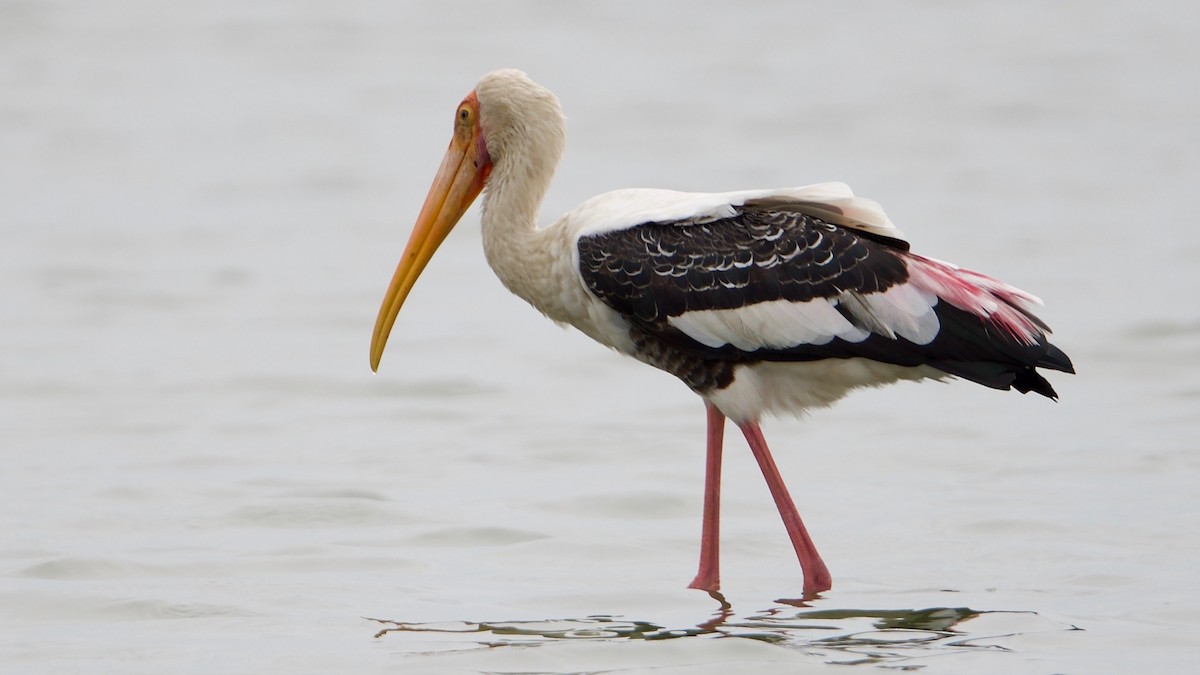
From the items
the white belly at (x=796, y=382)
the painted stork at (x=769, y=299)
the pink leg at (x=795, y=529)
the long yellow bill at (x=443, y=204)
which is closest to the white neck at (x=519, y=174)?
the painted stork at (x=769, y=299)

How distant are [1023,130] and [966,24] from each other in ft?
19.8

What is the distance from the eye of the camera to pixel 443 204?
373 inches

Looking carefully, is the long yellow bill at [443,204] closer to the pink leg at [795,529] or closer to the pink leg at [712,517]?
the pink leg at [712,517]

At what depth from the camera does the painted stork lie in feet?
27.4

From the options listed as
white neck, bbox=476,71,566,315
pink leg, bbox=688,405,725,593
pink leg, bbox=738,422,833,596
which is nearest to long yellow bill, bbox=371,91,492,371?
white neck, bbox=476,71,566,315

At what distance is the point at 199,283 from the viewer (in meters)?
19.0

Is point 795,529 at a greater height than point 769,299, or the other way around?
point 769,299

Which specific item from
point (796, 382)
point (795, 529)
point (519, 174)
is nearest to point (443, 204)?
point (519, 174)

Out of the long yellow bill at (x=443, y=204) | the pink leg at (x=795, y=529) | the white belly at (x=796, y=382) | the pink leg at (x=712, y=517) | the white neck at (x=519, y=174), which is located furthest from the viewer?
the long yellow bill at (x=443, y=204)

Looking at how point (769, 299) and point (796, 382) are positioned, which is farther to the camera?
point (796, 382)

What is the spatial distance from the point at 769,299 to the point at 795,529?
3.45 feet

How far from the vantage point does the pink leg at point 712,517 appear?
891cm

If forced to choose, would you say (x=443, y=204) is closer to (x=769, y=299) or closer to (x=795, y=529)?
(x=769, y=299)

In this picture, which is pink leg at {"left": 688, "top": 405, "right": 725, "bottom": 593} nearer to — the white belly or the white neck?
the white belly
